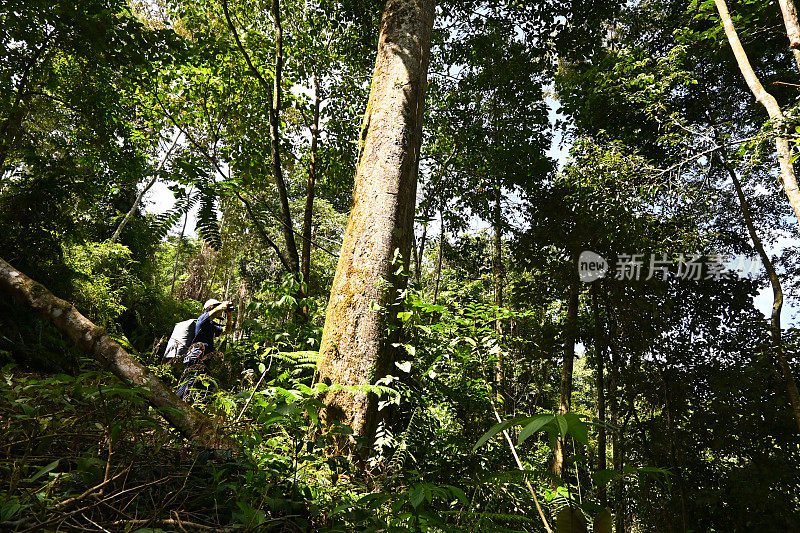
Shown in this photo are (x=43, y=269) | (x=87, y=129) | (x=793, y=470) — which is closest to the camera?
(x=793, y=470)

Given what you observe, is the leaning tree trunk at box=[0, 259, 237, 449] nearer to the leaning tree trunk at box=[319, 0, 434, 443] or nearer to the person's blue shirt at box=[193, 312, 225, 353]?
the leaning tree trunk at box=[319, 0, 434, 443]

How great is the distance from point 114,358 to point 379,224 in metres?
1.87

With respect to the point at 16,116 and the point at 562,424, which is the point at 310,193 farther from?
the point at 562,424

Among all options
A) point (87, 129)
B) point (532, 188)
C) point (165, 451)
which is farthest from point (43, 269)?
point (532, 188)

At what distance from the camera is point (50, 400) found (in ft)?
6.51

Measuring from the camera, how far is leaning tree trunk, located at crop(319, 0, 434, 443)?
2721mm

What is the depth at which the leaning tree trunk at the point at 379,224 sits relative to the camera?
107 inches

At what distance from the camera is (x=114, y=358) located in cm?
225

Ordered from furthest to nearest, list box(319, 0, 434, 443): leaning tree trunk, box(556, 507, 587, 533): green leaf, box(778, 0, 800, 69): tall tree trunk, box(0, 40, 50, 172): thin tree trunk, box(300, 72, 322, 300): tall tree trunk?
box(0, 40, 50, 172): thin tree trunk → box(300, 72, 322, 300): tall tree trunk → box(778, 0, 800, 69): tall tree trunk → box(319, 0, 434, 443): leaning tree trunk → box(556, 507, 587, 533): green leaf

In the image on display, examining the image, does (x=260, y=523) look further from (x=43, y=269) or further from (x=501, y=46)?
(x=501, y=46)

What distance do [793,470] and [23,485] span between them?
326 inches

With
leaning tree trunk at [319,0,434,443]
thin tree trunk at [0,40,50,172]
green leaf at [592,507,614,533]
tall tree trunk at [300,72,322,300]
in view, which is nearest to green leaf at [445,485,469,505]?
green leaf at [592,507,614,533]

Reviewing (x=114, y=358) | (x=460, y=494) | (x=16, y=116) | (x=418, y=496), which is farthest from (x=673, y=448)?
(x=16, y=116)

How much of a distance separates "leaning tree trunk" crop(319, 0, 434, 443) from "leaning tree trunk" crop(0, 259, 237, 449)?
76 centimetres
